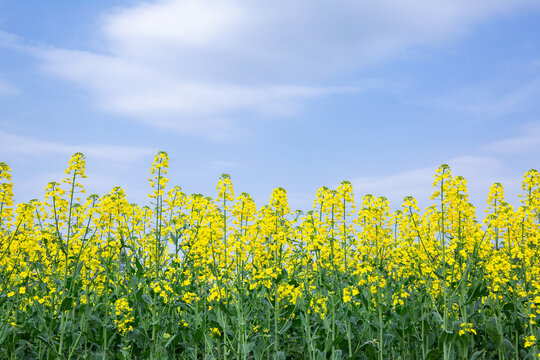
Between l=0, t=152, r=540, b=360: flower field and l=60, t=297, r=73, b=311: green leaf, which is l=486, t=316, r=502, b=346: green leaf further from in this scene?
l=60, t=297, r=73, b=311: green leaf

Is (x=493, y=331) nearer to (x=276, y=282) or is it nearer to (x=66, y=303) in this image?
(x=276, y=282)

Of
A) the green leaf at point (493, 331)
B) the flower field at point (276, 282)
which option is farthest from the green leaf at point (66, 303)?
the green leaf at point (493, 331)

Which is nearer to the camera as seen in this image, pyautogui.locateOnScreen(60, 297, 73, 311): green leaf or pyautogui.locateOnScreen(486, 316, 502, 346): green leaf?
pyautogui.locateOnScreen(60, 297, 73, 311): green leaf

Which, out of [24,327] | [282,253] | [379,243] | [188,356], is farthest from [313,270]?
[24,327]

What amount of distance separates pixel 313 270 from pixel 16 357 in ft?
18.1

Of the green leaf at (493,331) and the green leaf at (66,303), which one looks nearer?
the green leaf at (66,303)

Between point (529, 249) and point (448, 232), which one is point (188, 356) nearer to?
point (448, 232)

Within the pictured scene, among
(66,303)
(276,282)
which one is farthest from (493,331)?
(66,303)

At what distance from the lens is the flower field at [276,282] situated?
23.5 ft

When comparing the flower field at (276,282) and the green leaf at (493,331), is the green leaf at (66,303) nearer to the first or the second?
the flower field at (276,282)

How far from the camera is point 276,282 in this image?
6.92 m

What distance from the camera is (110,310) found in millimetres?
9102

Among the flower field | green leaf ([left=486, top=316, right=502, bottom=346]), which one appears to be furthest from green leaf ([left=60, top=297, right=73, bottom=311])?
green leaf ([left=486, top=316, right=502, bottom=346])

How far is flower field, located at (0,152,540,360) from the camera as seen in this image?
7.15 meters
